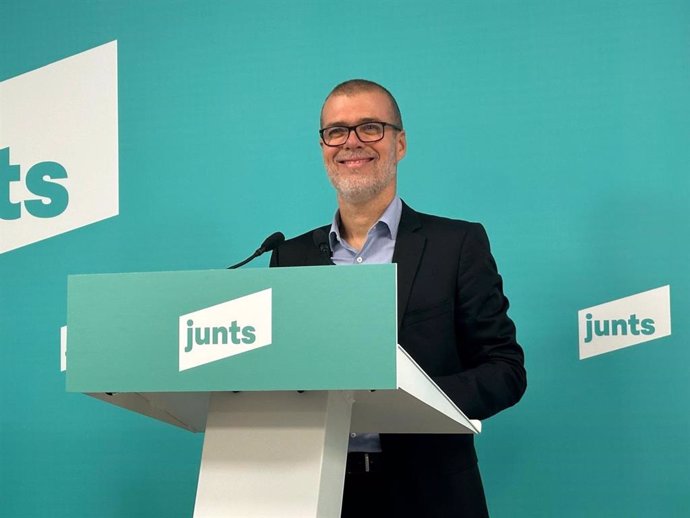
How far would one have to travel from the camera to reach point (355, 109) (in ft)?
6.33

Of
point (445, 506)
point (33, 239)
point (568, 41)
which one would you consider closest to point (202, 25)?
point (33, 239)

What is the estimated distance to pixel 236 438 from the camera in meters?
1.26

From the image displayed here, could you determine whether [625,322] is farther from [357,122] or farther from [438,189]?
[357,122]

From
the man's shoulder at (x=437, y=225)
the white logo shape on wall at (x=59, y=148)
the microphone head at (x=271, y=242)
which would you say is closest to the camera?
the microphone head at (x=271, y=242)

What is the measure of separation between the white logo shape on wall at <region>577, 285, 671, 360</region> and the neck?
742 millimetres

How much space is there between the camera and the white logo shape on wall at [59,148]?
9.32ft

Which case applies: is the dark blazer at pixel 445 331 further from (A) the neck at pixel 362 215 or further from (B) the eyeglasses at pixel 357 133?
(B) the eyeglasses at pixel 357 133

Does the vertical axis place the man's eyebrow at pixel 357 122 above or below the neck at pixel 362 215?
above

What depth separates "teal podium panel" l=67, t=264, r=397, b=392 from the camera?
3.64 feet

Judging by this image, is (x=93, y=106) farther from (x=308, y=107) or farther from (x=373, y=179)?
(x=373, y=179)

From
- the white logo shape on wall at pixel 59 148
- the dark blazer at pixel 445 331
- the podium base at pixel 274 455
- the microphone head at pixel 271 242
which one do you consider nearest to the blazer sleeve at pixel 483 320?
the dark blazer at pixel 445 331

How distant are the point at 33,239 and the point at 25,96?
17.5 inches

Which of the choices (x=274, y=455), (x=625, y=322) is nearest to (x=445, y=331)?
(x=274, y=455)

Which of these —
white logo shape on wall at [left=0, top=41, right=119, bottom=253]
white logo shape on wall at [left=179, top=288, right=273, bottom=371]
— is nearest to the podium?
white logo shape on wall at [left=179, top=288, right=273, bottom=371]
